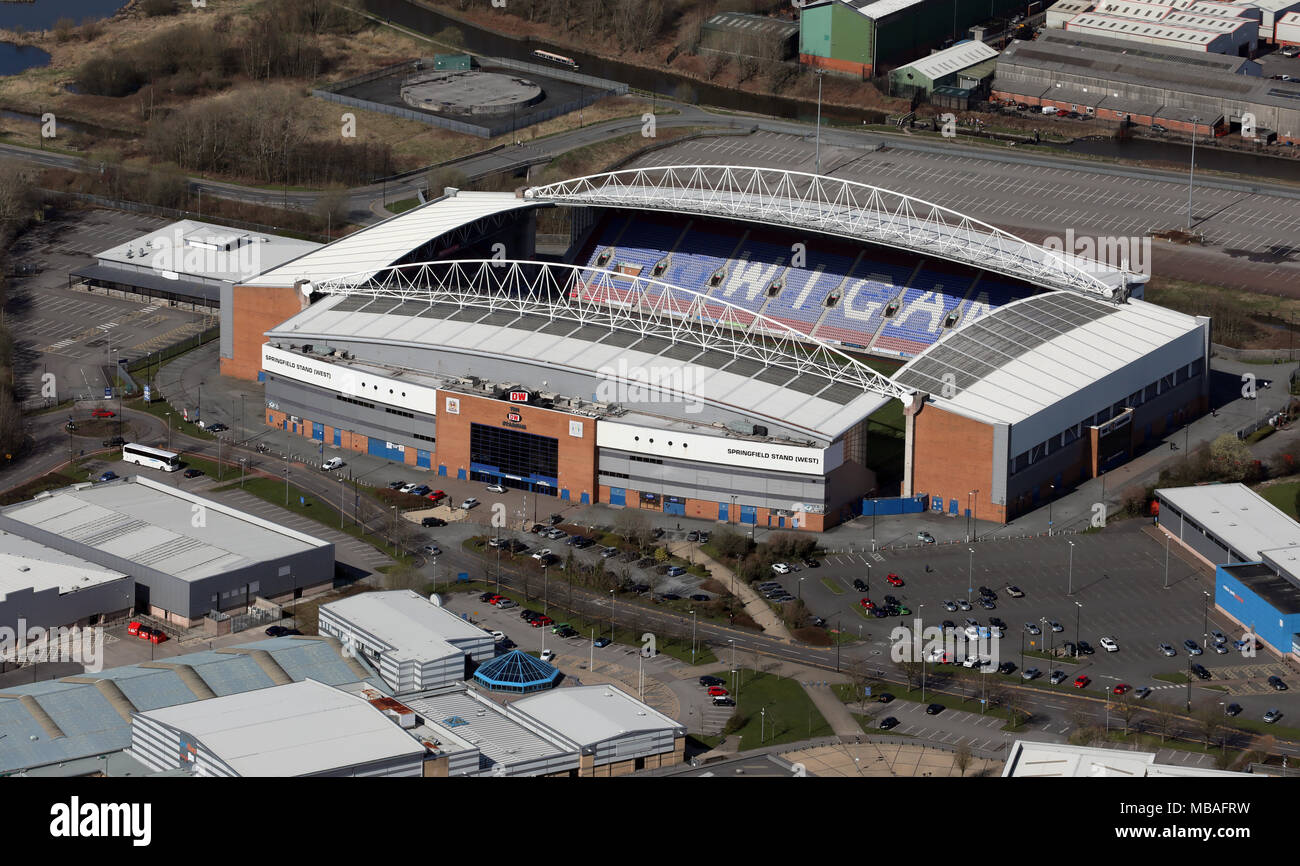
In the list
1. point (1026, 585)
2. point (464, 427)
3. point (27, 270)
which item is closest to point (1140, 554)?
point (1026, 585)

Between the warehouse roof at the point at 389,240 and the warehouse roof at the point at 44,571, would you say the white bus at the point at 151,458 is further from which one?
the warehouse roof at the point at 389,240

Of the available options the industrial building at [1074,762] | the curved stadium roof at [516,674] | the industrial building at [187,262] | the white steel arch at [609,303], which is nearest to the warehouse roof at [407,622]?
the curved stadium roof at [516,674]

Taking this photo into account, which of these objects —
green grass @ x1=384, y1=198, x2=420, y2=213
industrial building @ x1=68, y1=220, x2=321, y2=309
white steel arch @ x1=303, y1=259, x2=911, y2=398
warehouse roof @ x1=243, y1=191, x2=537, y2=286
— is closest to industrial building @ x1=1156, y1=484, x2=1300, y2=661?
white steel arch @ x1=303, y1=259, x2=911, y2=398

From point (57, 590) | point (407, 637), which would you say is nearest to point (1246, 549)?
point (407, 637)

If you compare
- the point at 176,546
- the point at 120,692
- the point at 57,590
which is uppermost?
the point at 176,546

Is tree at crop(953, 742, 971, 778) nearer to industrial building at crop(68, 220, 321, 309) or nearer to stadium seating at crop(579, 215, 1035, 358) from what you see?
stadium seating at crop(579, 215, 1035, 358)

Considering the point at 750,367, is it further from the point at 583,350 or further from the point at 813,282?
the point at 813,282
